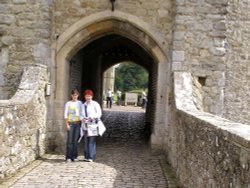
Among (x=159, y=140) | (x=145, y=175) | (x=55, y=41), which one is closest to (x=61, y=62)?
(x=55, y=41)

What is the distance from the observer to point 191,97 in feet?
22.6

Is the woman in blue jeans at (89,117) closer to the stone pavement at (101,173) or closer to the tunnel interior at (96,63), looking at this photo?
the stone pavement at (101,173)

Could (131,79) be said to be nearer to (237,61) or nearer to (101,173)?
(237,61)

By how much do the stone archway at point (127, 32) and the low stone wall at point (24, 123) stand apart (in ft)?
1.44

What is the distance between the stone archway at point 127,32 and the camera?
7.77 metres

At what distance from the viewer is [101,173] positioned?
593 cm

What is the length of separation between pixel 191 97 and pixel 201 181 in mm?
3247

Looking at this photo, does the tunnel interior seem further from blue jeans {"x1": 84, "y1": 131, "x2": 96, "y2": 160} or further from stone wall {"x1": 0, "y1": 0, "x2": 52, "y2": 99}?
blue jeans {"x1": 84, "y1": 131, "x2": 96, "y2": 160}

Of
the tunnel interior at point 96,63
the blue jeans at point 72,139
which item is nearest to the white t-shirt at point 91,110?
the blue jeans at point 72,139

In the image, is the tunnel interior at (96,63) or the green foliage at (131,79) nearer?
the tunnel interior at (96,63)

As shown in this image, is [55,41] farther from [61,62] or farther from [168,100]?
[168,100]

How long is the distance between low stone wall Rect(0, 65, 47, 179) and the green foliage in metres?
32.4

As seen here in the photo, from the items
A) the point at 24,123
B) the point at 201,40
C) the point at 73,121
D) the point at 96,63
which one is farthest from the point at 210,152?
the point at 96,63

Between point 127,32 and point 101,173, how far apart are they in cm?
326
